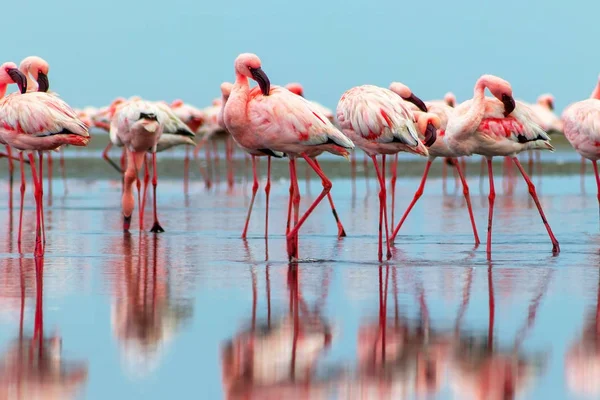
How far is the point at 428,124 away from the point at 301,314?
4004mm

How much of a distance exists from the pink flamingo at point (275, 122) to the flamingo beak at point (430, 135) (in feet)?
2.56

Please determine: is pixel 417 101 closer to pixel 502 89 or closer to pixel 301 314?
pixel 502 89

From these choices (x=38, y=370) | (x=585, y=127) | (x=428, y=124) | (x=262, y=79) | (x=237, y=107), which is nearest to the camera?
(x=38, y=370)

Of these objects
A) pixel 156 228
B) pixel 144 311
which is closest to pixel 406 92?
pixel 156 228

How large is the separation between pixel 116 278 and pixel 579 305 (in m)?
3.14

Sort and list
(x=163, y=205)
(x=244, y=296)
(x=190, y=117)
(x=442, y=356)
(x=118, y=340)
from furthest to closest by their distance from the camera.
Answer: (x=190, y=117) < (x=163, y=205) < (x=244, y=296) < (x=118, y=340) < (x=442, y=356)

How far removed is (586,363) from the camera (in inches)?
203

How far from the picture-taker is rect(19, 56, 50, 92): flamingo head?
10.4 metres

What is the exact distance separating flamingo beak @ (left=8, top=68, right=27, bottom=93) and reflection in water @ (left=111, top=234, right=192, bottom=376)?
75.5 inches

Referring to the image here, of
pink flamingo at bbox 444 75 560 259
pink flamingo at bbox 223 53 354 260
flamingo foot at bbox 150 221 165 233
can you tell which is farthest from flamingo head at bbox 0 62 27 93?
pink flamingo at bbox 444 75 560 259

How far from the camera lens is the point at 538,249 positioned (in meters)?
9.77

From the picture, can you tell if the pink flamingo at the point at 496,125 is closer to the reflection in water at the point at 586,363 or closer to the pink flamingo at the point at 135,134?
the pink flamingo at the point at 135,134

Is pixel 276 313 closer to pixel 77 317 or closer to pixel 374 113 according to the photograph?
pixel 77 317

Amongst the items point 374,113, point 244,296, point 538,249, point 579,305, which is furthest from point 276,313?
point 538,249
